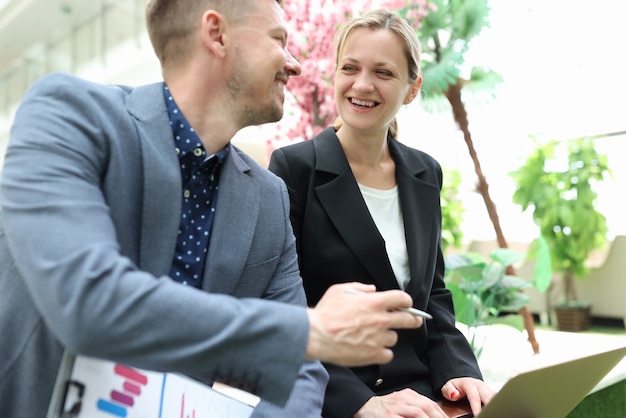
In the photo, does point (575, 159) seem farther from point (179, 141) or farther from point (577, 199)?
point (179, 141)

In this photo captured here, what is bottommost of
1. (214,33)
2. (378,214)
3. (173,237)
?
(378,214)

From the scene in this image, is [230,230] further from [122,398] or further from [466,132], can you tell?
[466,132]

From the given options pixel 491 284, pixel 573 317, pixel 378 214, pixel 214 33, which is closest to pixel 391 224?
pixel 378 214

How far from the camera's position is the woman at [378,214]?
1.39 m

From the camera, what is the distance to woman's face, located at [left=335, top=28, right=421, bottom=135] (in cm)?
149

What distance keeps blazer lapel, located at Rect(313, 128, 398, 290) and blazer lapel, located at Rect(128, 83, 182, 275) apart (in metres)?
0.53

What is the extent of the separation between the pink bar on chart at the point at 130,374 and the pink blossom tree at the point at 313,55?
1.59 m

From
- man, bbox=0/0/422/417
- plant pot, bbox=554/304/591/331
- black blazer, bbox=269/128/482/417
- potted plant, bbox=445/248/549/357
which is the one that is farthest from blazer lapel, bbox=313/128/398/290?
plant pot, bbox=554/304/591/331

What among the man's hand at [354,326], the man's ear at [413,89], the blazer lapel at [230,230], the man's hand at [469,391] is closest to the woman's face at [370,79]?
the man's ear at [413,89]

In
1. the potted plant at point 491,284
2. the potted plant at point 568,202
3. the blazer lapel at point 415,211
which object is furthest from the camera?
the potted plant at point 568,202

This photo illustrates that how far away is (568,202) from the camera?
6488 millimetres

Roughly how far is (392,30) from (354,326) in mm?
950

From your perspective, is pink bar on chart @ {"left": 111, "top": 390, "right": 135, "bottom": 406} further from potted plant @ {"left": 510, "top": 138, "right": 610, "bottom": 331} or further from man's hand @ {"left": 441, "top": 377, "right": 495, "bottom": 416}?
potted plant @ {"left": 510, "top": 138, "right": 610, "bottom": 331}

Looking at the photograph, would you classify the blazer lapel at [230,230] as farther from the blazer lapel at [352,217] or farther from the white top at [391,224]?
the white top at [391,224]
